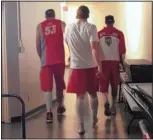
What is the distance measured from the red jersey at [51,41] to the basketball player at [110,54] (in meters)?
0.52

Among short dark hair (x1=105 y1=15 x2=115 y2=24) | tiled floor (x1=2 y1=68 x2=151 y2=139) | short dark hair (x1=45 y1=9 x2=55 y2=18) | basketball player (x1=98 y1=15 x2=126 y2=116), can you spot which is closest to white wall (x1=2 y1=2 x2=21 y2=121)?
tiled floor (x1=2 y1=68 x2=151 y2=139)

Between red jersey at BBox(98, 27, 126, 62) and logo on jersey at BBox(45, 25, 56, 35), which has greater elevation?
logo on jersey at BBox(45, 25, 56, 35)

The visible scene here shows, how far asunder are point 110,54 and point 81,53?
86 cm

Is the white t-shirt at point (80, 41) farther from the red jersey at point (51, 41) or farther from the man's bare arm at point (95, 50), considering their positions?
the red jersey at point (51, 41)

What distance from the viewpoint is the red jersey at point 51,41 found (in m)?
4.03

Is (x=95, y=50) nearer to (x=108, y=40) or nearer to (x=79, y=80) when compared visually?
(x=79, y=80)

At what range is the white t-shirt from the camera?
3.38m

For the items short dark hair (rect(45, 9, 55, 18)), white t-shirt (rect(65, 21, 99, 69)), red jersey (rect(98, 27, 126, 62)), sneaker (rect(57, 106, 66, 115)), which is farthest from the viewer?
sneaker (rect(57, 106, 66, 115))

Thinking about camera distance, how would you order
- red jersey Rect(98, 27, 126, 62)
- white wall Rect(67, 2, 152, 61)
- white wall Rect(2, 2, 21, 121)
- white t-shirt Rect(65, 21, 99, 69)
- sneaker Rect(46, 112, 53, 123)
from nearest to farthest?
white t-shirt Rect(65, 21, 99, 69) → white wall Rect(2, 2, 21, 121) → sneaker Rect(46, 112, 53, 123) → red jersey Rect(98, 27, 126, 62) → white wall Rect(67, 2, 152, 61)

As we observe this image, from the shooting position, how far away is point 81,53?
3398 mm

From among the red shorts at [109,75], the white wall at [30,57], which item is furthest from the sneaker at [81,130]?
the white wall at [30,57]

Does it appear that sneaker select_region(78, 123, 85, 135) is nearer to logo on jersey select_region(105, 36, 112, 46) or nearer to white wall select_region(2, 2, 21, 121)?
white wall select_region(2, 2, 21, 121)

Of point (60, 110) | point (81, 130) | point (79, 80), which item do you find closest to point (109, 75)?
point (60, 110)

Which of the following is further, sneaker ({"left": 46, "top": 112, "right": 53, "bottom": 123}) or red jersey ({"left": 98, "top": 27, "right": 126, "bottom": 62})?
red jersey ({"left": 98, "top": 27, "right": 126, "bottom": 62})
